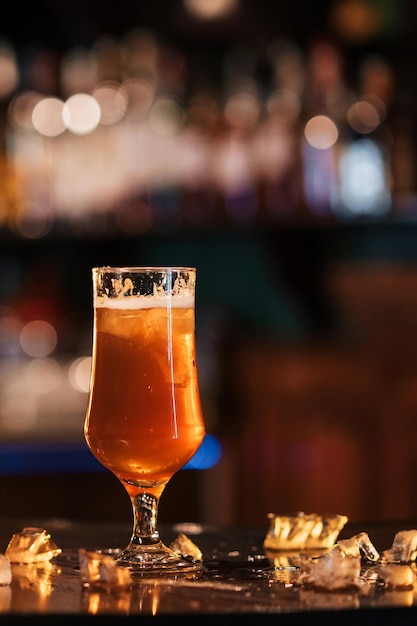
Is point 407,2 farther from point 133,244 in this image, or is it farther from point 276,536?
point 276,536

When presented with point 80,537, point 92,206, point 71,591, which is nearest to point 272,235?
point 92,206

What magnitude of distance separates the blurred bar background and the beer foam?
208 cm

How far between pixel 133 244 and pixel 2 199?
0.58 metres

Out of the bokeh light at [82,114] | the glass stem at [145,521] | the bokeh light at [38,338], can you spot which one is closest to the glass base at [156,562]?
the glass stem at [145,521]

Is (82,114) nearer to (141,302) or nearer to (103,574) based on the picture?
(141,302)

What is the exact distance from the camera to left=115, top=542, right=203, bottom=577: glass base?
3.62 feet

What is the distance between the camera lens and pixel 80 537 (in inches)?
53.4

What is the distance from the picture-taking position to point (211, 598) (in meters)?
0.94

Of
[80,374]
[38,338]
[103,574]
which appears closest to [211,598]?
[103,574]

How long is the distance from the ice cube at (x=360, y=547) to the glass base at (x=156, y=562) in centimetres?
14

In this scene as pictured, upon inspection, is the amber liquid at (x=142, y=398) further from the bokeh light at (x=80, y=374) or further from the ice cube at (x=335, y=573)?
the bokeh light at (x=80, y=374)

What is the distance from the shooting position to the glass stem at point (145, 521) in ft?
3.92

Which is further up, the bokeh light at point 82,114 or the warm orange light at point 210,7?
the warm orange light at point 210,7

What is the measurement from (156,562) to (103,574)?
176 millimetres
